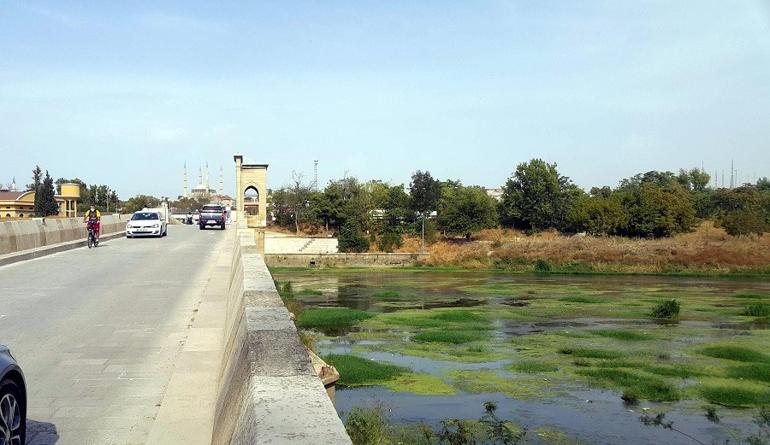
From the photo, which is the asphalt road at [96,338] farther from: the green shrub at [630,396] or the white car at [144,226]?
the white car at [144,226]

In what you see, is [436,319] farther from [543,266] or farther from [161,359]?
[543,266]

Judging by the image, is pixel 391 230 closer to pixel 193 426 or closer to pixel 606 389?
pixel 606 389

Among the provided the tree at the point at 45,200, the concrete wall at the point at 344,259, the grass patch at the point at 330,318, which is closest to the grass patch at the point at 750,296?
the grass patch at the point at 330,318

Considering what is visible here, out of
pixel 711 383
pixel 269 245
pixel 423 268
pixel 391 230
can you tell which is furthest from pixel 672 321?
pixel 391 230

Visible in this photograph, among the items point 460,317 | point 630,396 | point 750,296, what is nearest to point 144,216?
point 460,317

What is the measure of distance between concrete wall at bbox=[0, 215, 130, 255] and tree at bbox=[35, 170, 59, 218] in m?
55.9

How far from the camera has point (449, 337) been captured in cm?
2575

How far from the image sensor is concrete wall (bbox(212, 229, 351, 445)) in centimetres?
327

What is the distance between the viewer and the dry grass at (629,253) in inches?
2621

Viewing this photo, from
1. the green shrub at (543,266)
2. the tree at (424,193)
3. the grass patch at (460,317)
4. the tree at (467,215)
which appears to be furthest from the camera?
the tree at (424,193)

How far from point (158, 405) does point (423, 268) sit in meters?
Answer: 63.7

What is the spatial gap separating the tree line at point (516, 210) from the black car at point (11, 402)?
71.0 metres

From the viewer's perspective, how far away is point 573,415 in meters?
16.4

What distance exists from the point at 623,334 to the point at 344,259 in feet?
161
